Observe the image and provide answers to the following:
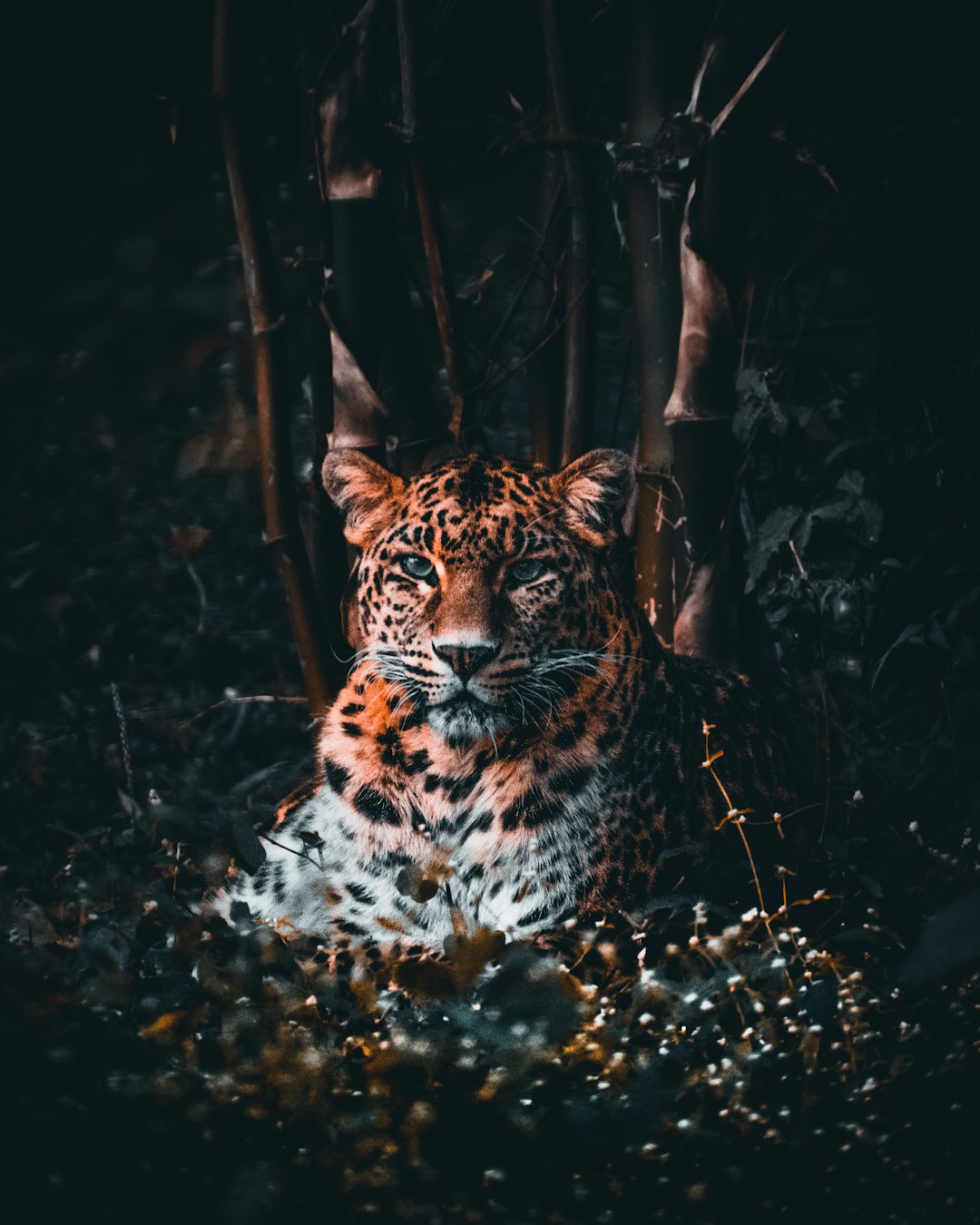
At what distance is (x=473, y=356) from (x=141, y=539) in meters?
1.08

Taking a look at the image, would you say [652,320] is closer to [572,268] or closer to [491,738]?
[572,268]

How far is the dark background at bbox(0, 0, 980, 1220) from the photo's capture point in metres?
3.72

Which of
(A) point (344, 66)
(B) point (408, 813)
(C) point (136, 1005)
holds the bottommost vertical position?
(C) point (136, 1005)

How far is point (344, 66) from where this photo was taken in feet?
11.8

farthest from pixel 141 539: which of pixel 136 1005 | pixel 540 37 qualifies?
pixel 540 37

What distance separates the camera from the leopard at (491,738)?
326 centimetres

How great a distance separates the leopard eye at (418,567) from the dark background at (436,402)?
583mm

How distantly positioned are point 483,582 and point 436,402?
2.76 feet

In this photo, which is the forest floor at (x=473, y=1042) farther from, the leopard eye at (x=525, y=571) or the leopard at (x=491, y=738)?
the leopard eye at (x=525, y=571)

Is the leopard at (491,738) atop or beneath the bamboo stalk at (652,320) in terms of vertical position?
beneath

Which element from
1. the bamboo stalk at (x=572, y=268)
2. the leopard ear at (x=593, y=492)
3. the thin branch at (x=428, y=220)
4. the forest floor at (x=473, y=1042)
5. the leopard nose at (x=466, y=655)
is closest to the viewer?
the forest floor at (x=473, y=1042)

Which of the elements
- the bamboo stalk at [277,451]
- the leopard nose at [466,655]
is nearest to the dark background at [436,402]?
the bamboo stalk at [277,451]

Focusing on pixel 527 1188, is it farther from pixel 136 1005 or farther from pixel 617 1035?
pixel 136 1005

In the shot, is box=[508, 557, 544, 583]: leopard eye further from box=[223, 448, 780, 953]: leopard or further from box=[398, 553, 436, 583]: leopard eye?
box=[398, 553, 436, 583]: leopard eye
